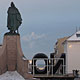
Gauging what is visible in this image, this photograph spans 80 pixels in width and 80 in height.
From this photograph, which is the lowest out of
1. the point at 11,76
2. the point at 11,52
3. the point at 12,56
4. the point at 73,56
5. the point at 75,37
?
the point at 11,76

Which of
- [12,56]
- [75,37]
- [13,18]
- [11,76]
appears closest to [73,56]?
[75,37]

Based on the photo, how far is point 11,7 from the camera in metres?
26.9

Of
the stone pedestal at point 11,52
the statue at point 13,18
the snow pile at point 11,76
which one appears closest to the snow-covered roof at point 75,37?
the statue at point 13,18

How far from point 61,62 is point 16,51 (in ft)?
59.4

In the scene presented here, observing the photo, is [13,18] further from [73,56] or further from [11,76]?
[73,56]

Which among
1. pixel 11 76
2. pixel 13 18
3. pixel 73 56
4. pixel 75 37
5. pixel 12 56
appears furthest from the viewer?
pixel 75 37

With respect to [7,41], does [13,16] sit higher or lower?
higher

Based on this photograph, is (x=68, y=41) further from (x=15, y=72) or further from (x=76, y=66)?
(x=15, y=72)

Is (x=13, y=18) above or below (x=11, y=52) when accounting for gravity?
above

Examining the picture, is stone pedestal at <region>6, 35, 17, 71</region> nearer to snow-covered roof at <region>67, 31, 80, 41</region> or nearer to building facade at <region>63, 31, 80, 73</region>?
building facade at <region>63, 31, 80, 73</region>

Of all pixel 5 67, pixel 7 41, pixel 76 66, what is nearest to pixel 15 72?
pixel 5 67

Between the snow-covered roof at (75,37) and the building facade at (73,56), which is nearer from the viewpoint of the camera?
the building facade at (73,56)

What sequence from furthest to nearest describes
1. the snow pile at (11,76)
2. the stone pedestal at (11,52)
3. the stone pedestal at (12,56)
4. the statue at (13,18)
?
1. the statue at (13,18)
2. the stone pedestal at (11,52)
3. the stone pedestal at (12,56)
4. the snow pile at (11,76)

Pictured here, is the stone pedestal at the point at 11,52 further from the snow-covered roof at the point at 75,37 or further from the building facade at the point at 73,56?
the snow-covered roof at the point at 75,37
